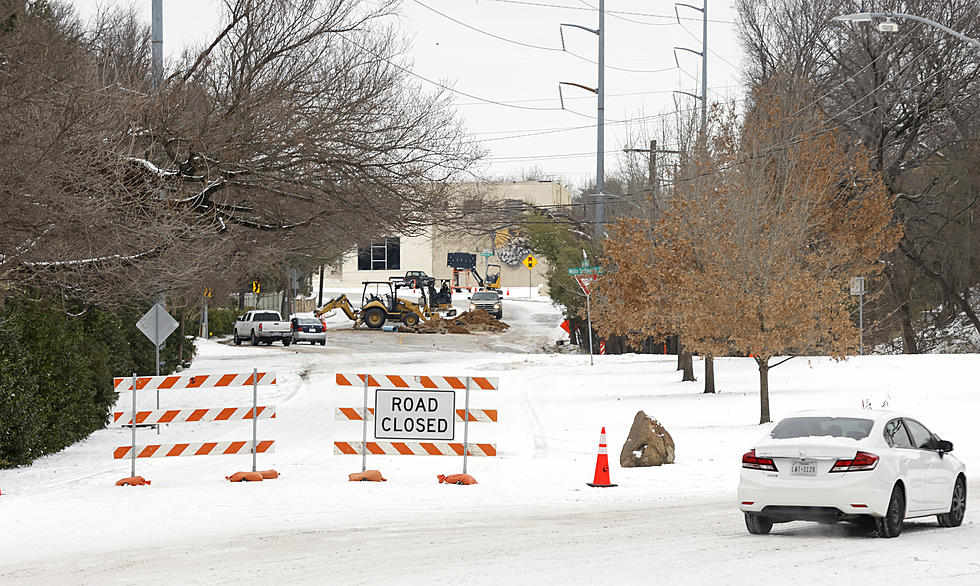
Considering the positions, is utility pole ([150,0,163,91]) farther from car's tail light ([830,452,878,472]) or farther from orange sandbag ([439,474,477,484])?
car's tail light ([830,452,878,472])

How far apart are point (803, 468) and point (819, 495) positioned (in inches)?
12.0

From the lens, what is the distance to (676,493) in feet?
53.5

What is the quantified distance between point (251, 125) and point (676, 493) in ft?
32.9

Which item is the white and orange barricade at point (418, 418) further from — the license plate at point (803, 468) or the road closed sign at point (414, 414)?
the license plate at point (803, 468)

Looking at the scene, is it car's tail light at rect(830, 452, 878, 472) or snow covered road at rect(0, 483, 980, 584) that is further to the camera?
car's tail light at rect(830, 452, 878, 472)

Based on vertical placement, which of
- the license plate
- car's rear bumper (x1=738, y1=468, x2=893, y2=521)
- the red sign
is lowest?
car's rear bumper (x1=738, y1=468, x2=893, y2=521)

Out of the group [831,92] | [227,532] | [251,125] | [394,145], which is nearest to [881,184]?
[831,92]

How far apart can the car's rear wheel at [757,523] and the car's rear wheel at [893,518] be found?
3.53ft

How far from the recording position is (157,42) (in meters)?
22.5

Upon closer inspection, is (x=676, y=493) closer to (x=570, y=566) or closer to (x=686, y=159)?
(x=570, y=566)

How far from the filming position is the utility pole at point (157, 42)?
21.8 meters

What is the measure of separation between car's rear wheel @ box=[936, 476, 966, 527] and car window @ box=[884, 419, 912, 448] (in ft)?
3.17

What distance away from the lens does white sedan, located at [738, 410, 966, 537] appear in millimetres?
11484

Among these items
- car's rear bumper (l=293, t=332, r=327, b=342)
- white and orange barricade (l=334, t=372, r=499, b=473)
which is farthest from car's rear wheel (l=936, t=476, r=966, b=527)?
car's rear bumper (l=293, t=332, r=327, b=342)
